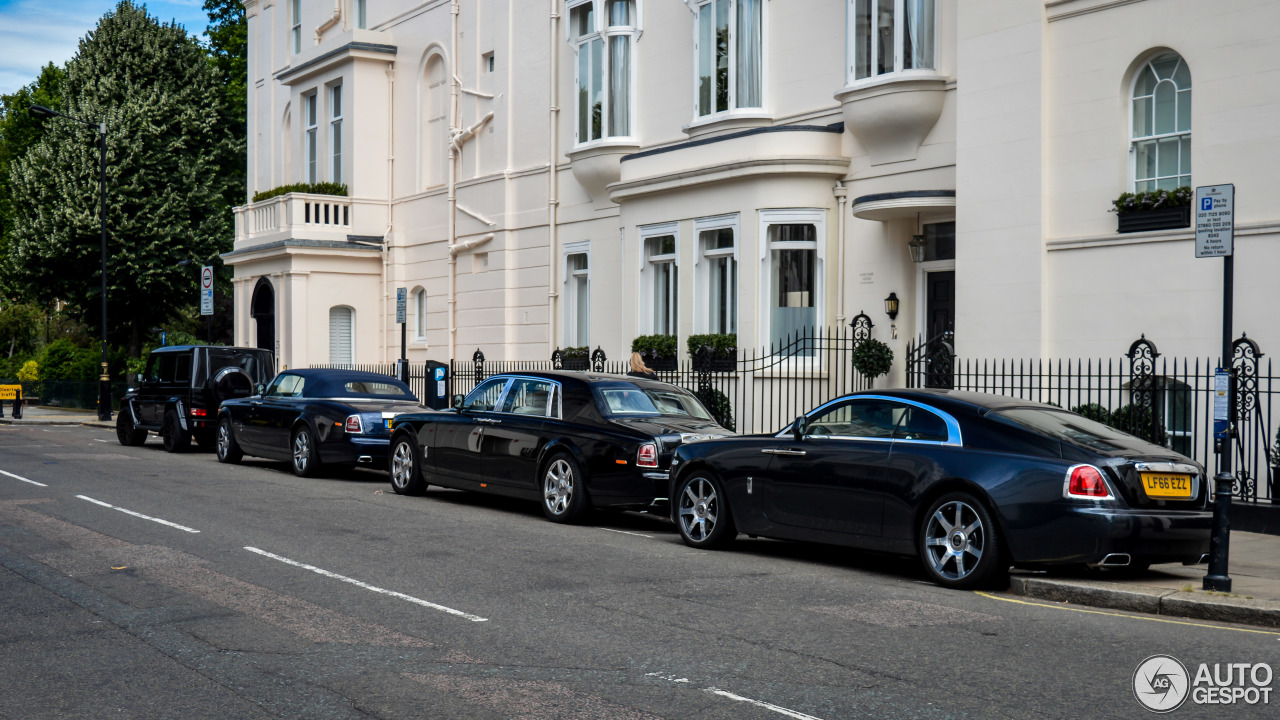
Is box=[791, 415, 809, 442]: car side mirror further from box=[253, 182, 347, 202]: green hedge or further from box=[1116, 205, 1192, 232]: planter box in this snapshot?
box=[253, 182, 347, 202]: green hedge

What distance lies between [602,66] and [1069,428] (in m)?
16.0

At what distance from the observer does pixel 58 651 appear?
6.76m

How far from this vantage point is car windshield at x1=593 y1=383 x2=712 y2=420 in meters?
12.7

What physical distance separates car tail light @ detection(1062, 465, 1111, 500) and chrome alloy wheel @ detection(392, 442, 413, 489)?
8618mm

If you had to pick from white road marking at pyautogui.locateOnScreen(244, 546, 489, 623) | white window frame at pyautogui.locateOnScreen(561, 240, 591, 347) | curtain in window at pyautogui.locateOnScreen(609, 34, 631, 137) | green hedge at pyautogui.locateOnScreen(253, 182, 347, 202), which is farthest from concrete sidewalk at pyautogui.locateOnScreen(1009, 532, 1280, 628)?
green hedge at pyautogui.locateOnScreen(253, 182, 347, 202)

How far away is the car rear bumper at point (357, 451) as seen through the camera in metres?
16.7

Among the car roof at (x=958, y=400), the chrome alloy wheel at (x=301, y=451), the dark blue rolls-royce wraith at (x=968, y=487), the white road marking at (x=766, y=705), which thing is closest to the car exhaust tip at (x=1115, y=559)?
the dark blue rolls-royce wraith at (x=968, y=487)

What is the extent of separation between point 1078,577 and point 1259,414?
13.6ft

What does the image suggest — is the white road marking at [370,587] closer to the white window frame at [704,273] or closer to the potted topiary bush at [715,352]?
the potted topiary bush at [715,352]

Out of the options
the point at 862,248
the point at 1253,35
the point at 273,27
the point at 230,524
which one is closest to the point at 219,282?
the point at 273,27

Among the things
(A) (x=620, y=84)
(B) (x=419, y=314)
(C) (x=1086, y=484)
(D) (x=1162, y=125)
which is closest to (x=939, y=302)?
(D) (x=1162, y=125)

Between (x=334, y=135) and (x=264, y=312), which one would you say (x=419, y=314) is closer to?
(x=264, y=312)

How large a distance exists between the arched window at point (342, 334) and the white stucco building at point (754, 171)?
100 mm

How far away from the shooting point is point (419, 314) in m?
30.3
